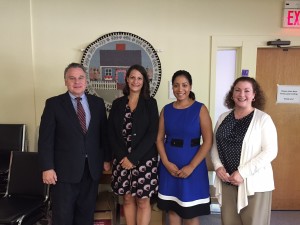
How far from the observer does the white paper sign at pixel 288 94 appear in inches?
108

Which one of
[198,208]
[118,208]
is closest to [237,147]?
[198,208]

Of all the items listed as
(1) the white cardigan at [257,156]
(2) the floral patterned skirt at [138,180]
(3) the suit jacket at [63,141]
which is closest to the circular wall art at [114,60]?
(3) the suit jacket at [63,141]

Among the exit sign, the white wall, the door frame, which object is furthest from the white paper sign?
the exit sign

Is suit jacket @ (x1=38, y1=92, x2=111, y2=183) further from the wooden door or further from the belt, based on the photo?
the wooden door

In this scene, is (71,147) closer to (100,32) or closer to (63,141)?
(63,141)

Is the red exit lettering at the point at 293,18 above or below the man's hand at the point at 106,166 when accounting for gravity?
above

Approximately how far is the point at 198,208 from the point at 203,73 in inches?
56.7

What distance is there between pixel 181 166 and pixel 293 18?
2.04 meters

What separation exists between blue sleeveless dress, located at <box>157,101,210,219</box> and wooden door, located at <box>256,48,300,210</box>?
1.35 m

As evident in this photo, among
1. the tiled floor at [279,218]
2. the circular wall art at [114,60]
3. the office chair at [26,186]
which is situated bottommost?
the tiled floor at [279,218]

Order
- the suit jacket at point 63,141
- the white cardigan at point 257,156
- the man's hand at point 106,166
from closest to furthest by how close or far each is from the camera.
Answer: the white cardigan at point 257,156
the suit jacket at point 63,141
the man's hand at point 106,166

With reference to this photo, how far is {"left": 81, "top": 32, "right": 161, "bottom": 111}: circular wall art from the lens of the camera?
2.57 meters

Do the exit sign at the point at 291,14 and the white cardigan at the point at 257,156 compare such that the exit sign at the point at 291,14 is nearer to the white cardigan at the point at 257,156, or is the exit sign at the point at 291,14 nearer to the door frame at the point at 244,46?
the door frame at the point at 244,46

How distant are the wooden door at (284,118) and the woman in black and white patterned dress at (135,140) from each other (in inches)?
61.0
